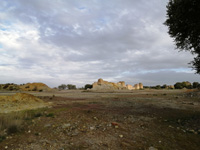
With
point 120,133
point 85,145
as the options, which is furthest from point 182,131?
point 85,145

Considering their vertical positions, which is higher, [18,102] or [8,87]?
[8,87]

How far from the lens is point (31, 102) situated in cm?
1681

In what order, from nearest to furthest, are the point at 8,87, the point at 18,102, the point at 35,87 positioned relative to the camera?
the point at 18,102 → the point at 8,87 → the point at 35,87

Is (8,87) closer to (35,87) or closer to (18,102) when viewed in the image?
(35,87)

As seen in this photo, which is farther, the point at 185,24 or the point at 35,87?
the point at 35,87

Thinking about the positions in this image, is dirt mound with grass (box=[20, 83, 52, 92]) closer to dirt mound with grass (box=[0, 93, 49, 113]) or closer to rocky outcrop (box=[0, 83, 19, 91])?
rocky outcrop (box=[0, 83, 19, 91])

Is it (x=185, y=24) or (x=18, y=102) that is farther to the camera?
(x=18, y=102)

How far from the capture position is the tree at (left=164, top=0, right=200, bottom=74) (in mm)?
8672

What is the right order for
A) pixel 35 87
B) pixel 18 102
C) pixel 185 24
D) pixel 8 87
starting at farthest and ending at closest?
pixel 35 87 < pixel 8 87 < pixel 18 102 < pixel 185 24

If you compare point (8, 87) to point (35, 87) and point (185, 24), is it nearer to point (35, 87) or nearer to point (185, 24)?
point (35, 87)

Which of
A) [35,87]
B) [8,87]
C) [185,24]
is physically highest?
[185,24]

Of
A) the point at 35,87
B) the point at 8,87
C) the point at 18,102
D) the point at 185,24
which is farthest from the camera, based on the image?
the point at 35,87

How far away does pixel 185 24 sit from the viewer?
31.1 feet

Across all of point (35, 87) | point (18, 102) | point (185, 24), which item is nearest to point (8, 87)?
point (35, 87)
